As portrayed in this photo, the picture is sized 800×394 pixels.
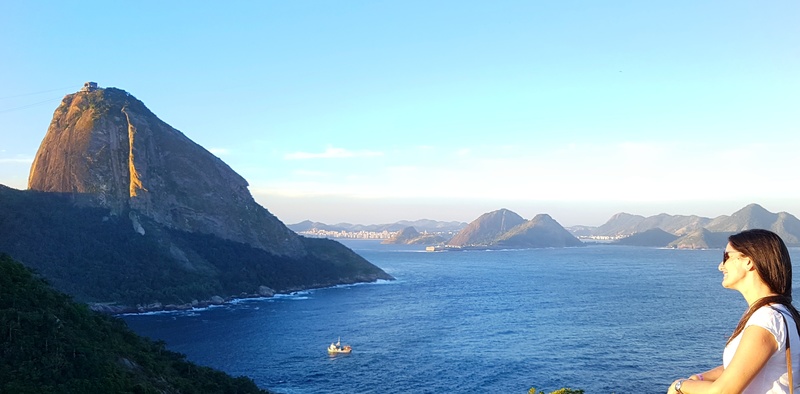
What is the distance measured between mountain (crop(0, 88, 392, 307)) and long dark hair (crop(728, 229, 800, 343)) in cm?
8220

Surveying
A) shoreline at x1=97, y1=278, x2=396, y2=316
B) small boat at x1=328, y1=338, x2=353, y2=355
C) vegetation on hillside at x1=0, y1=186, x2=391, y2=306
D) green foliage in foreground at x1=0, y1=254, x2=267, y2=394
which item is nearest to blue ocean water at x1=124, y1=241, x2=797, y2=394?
small boat at x1=328, y1=338, x2=353, y2=355

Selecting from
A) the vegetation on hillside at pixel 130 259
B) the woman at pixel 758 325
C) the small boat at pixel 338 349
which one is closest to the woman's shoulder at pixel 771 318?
the woman at pixel 758 325

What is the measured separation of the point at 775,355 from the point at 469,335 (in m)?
54.4

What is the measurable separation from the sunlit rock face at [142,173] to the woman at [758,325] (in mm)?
107871

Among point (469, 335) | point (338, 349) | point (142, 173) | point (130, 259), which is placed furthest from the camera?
point (142, 173)

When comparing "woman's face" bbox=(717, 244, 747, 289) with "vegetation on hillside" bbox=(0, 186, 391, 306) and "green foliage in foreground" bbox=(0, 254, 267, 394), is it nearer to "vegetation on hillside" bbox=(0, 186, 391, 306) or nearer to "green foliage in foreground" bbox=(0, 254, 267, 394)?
"green foliage in foreground" bbox=(0, 254, 267, 394)

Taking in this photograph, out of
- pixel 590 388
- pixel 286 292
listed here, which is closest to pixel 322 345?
pixel 590 388

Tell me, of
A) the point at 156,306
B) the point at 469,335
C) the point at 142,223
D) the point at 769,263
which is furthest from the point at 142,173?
the point at 769,263

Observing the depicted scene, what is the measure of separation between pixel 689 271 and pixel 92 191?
115 metres

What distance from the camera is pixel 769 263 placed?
2.80 m

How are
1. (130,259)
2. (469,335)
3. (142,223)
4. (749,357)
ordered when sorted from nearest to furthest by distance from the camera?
(749,357)
(469,335)
(130,259)
(142,223)

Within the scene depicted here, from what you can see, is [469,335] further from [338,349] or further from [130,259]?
[130,259]

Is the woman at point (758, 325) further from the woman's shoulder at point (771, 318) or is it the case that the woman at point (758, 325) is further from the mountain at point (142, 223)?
the mountain at point (142, 223)

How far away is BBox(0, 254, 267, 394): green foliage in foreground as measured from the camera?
19.8 metres
